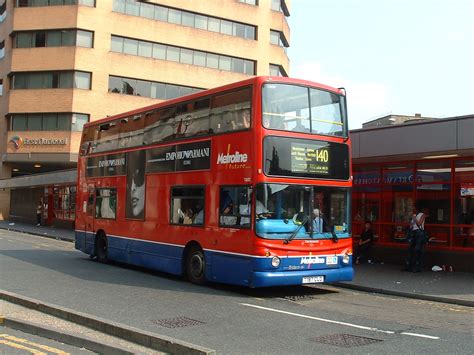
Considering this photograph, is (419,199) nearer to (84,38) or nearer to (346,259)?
(346,259)

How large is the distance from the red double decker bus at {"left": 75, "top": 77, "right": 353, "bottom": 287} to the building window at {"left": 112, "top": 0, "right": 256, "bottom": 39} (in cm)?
3590

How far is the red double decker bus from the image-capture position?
1027cm

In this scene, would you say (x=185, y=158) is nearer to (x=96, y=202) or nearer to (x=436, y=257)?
(x=96, y=202)

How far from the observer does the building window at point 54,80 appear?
43.9 meters

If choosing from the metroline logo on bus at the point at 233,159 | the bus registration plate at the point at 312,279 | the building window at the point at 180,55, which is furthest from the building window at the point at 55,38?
the bus registration plate at the point at 312,279

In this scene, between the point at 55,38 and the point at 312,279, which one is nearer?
the point at 312,279

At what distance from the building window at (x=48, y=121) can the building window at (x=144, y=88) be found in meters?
3.93

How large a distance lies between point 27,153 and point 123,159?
33.2 m

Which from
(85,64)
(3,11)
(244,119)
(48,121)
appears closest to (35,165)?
(48,121)

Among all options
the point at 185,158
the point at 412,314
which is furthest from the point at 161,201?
the point at 412,314

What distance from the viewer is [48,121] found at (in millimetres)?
44344

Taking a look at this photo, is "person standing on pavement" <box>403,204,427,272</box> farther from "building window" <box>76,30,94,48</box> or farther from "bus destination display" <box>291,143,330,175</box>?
"building window" <box>76,30,94,48</box>

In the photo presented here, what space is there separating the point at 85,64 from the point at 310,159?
37.5 metres

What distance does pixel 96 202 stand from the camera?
1648 centimetres
